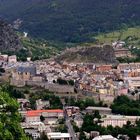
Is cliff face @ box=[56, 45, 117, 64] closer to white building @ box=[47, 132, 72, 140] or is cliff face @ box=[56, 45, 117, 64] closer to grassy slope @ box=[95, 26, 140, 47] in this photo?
grassy slope @ box=[95, 26, 140, 47]

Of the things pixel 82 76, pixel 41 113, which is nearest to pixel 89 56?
pixel 82 76

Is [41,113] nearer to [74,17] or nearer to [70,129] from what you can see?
[70,129]

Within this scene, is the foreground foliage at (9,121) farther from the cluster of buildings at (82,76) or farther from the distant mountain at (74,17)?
the distant mountain at (74,17)

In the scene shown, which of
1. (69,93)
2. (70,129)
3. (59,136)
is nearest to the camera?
(59,136)

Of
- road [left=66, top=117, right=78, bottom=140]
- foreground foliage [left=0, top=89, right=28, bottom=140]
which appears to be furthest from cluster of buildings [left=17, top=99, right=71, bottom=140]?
foreground foliage [left=0, top=89, right=28, bottom=140]

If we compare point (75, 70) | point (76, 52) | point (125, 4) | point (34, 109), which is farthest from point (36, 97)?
point (125, 4)
